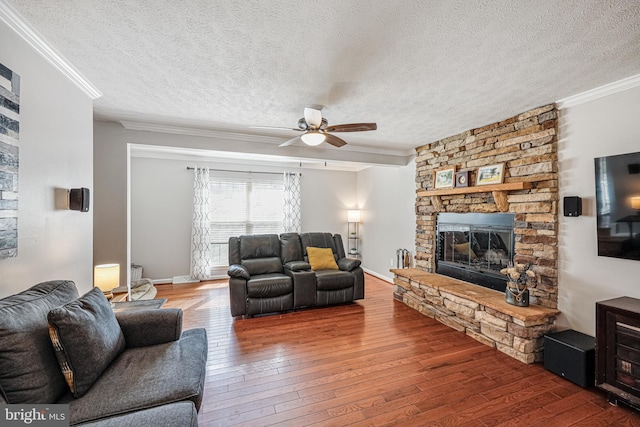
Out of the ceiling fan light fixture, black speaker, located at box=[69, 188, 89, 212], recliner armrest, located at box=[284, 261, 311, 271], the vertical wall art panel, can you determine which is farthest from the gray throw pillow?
recliner armrest, located at box=[284, 261, 311, 271]

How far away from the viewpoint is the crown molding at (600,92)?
7.54 ft

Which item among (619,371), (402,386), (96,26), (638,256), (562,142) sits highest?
(96,26)

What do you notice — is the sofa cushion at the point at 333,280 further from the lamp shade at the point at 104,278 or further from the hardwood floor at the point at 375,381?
the lamp shade at the point at 104,278

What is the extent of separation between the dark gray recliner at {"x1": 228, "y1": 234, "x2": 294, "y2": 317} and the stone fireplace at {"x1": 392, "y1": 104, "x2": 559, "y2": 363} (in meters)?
1.89

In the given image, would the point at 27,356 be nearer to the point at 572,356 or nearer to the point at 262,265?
the point at 262,265

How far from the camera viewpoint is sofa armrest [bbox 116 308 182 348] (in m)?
1.85

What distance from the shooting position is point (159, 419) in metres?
1.12

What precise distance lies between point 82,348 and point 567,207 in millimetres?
3923

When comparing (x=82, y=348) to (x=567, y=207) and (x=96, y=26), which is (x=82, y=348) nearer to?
(x=96, y=26)

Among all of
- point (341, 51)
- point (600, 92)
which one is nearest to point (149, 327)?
point (341, 51)

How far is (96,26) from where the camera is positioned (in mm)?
1731

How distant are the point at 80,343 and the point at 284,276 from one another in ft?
8.71

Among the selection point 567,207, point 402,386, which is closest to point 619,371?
point 567,207

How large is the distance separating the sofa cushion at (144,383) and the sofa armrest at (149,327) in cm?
7
